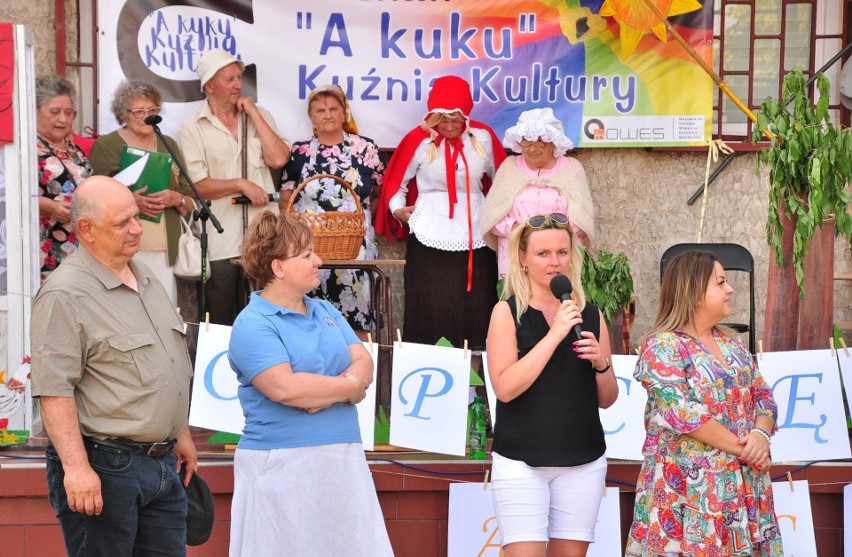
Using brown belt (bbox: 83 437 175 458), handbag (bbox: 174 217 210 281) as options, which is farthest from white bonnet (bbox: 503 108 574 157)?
brown belt (bbox: 83 437 175 458)

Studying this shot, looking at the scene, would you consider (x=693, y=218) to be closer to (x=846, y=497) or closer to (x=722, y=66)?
(x=722, y=66)

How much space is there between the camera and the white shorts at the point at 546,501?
11.6 feet

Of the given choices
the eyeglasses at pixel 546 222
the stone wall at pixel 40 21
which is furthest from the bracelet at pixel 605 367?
the stone wall at pixel 40 21

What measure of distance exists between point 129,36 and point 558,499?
4223 millimetres

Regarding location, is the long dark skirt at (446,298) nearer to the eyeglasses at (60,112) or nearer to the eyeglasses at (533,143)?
the eyeglasses at (533,143)

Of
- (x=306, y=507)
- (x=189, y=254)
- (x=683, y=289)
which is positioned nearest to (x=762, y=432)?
(x=683, y=289)

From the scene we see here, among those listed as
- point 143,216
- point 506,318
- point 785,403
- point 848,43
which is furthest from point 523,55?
point 506,318

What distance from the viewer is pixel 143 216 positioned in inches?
246

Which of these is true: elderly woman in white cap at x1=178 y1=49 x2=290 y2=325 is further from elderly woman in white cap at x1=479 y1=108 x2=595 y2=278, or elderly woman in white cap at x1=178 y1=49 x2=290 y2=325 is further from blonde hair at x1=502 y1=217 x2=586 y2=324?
blonde hair at x1=502 y1=217 x2=586 y2=324

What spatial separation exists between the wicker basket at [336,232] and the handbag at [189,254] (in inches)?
27.5

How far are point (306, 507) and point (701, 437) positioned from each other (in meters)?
1.27

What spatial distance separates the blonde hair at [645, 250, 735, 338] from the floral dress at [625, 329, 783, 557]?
0.05 m

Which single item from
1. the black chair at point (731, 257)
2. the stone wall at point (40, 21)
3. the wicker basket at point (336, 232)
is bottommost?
the black chair at point (731, 257)

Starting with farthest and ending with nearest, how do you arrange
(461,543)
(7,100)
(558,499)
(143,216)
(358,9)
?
1. (358,9)
2. (143,216)
3. (7,100)
4. (461,543)
5. (558,499)
